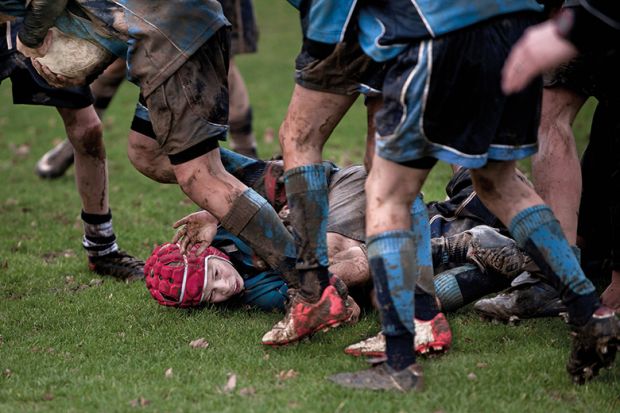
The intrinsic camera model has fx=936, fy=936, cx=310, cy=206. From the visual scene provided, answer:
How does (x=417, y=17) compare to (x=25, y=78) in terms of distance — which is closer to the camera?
(x=417, y=17)

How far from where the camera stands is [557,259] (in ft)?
Answer: 12.0

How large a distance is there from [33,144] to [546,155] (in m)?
7.20

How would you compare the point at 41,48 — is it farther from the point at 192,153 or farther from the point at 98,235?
the point at 98,235

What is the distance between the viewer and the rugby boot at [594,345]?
3570 mm

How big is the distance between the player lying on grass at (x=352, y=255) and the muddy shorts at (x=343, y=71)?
109cm

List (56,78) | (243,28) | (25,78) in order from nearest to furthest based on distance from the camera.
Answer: (56,78) < (25,78) < (243,28)

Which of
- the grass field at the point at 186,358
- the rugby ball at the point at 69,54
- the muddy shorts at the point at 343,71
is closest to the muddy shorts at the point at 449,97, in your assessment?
the muddy shorts at the point at 343,71

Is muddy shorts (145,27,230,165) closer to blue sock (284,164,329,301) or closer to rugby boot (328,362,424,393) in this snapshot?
blue sock (284,164,329,301)

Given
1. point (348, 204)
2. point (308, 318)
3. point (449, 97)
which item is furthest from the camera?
point (348, 204)

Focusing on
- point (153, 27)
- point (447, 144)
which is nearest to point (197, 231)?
point (153, 27)

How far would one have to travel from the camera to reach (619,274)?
460cm

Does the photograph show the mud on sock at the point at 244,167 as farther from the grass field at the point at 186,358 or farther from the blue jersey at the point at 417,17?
the blue jersey at the point at 417,17

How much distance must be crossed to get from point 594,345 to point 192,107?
207 centimetres

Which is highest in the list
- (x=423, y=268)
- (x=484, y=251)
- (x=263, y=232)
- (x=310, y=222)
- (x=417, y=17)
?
(x=417, y=17)
